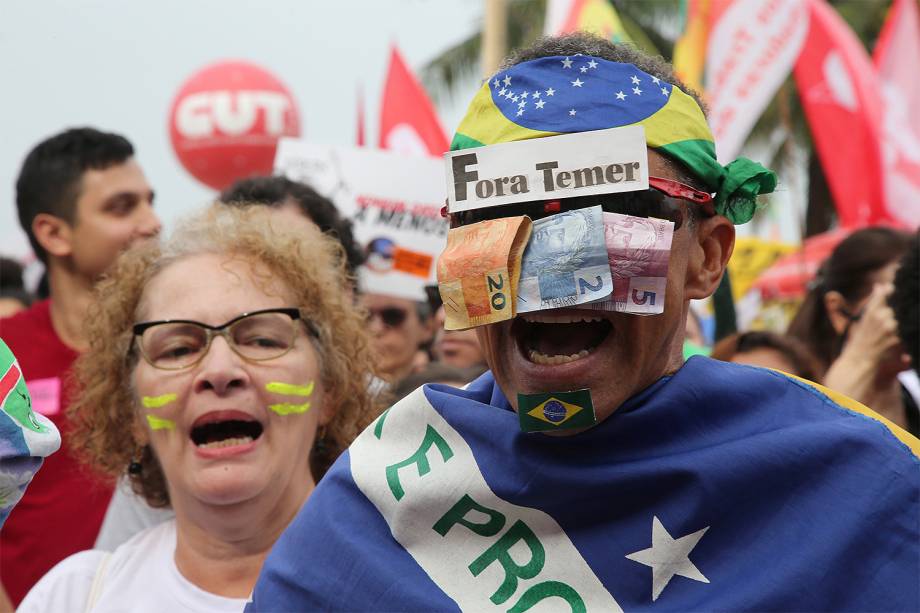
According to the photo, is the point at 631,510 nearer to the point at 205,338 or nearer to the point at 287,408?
the point at 287,408

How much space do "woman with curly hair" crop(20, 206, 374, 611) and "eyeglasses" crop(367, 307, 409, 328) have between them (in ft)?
6.50

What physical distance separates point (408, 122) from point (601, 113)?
546 cm

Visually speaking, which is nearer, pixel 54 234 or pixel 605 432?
pixel 605 432

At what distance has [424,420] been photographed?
222 cm

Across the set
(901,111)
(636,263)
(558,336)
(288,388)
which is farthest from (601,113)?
(901,111)

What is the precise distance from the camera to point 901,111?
9.12m

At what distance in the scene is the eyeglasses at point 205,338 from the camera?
114 inches

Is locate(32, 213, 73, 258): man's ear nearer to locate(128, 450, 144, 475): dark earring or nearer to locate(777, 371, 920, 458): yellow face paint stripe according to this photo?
locate(128, 450, 144, 475): dark earring

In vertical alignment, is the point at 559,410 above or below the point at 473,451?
above

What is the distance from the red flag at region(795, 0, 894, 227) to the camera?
834cm

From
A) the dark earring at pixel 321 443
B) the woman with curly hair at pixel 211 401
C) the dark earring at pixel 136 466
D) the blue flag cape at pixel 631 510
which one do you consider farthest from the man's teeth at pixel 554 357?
the dark earring at pixel 136 466

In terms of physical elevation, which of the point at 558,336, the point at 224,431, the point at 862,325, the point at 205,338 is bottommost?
the point at 862,325

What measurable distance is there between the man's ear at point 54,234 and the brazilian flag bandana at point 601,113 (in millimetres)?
2917

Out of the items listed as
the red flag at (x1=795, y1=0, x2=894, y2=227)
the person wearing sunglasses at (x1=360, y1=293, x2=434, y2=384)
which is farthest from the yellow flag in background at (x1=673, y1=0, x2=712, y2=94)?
the person wearing sunglasses at (x1=360, y1=293, x2=434, y2=384)
